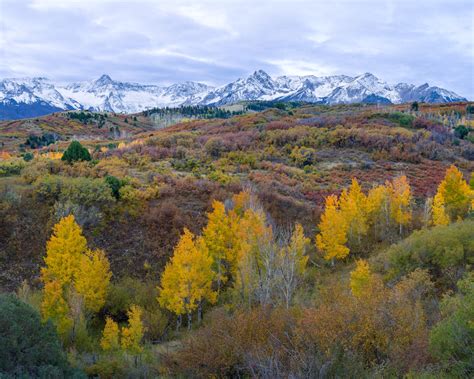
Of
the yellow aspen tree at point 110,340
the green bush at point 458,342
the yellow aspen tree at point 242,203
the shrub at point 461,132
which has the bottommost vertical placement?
the yellow aspen tree at point 110,340

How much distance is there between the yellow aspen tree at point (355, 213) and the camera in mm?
29578

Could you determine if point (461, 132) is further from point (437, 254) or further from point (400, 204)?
point (437, 254)

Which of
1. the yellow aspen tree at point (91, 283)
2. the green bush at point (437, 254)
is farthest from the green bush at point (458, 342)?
the yellow aspen tree at point (91, 283)

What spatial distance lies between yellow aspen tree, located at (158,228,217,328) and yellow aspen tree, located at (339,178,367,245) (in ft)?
41.9

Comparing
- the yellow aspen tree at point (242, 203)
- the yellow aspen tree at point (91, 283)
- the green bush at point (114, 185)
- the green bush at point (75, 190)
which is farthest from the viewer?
the green bush at point (114, 185)

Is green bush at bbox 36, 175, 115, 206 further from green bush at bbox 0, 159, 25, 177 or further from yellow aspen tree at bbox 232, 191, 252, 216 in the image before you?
yellow aspen tree at bbox 232, 191, 252, 216

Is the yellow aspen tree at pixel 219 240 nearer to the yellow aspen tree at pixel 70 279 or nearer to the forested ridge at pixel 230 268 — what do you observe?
the forested ridge at pixel 230 268

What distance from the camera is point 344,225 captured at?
94.1 ft

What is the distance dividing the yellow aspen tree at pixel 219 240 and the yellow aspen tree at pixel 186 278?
2631 mm

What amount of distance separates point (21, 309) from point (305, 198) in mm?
29509

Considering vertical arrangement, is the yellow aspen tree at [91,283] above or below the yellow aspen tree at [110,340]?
above

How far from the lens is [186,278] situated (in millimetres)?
20938

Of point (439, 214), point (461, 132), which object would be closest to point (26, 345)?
point (439, 214)

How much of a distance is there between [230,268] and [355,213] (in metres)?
10.8
